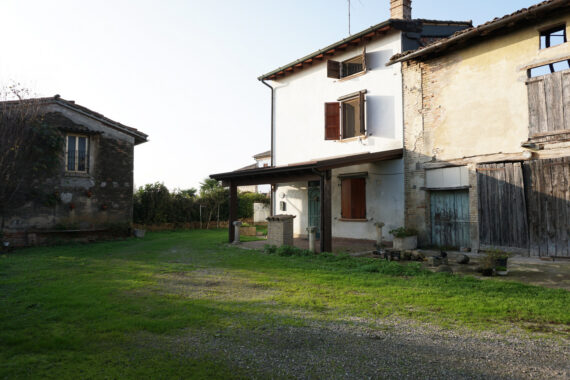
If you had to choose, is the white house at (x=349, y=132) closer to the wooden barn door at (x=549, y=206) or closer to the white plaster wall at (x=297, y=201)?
the white plaster wall at (x=297, y=201)

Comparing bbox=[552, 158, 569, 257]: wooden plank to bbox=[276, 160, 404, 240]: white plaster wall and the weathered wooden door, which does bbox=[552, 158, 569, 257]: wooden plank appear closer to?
the weathered wooden door

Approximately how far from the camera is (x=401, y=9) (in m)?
11.6

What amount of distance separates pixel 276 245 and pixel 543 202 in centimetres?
647

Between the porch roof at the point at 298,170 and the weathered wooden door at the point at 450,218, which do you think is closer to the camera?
the porch roof at the point at 298,170

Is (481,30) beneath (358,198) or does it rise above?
above

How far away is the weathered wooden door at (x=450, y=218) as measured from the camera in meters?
9.19

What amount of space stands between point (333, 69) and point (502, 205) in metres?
7.24

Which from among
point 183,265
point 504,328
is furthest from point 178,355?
point 183,265

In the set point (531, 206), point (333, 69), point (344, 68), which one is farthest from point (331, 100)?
point (531, 206)

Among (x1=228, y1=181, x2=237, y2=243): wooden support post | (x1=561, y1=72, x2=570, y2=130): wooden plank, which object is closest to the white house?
(x1=228, y1=181, x2=237, y2=243): wooden support post

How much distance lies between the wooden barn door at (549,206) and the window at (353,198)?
480cm

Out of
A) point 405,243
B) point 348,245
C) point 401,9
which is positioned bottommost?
point 348,245

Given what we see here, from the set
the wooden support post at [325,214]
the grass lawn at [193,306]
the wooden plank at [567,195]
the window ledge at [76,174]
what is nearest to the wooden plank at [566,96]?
the wooden plank at [567,195]

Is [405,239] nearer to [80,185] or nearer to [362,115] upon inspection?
[362,115]
